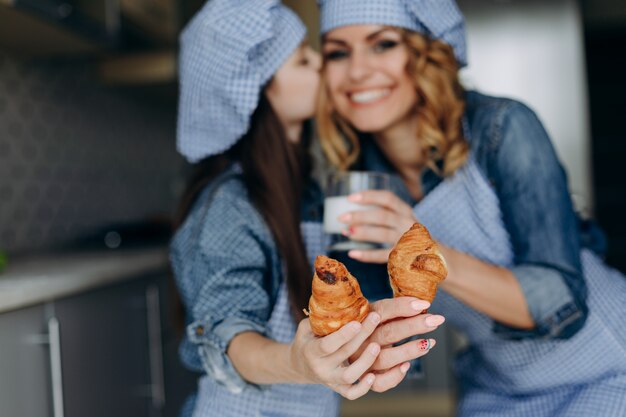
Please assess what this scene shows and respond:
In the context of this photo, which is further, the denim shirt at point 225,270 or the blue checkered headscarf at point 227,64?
the blue checkered headscarf at point 227,64

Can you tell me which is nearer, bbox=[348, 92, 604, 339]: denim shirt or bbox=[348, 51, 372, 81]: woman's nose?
bbox=[348, 92, 604, 339]: denim shirt

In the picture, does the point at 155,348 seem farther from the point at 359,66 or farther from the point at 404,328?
the point at 404,328

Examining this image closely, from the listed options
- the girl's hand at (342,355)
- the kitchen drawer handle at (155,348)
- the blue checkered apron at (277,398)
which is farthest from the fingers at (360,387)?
the kitchen drawer handle at (155,348)

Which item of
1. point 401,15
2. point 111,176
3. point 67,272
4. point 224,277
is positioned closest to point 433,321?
point 224,277

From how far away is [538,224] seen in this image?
0.90 meters

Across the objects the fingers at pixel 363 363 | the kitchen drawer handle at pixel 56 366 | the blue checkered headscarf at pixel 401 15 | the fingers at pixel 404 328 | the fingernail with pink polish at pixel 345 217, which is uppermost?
the blue checkered headscarf at pixel 401 15

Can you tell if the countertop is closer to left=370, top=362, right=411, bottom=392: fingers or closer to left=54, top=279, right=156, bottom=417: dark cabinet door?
left=54, top=279, right=156, bottom=417: dark cabinet door

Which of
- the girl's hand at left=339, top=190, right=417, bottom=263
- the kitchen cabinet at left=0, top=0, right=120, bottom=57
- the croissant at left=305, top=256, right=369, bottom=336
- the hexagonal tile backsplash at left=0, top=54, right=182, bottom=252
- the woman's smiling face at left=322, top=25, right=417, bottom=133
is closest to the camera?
the croissant at left=305, top=256, right=369, bottom=336

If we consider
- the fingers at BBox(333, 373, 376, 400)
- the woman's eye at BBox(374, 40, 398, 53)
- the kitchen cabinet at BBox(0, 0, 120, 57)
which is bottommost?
the fingers at BBox(333, 373, 376, 400)

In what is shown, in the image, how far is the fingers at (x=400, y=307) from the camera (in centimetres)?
55

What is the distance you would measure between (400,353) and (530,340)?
1.57ft

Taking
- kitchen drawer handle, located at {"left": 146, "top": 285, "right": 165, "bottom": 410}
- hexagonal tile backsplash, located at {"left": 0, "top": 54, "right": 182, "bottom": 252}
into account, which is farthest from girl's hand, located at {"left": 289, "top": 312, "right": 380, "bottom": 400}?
hexagonal tile backsplash, located at {"left": 0, "top": 54, "right": 182, "bottom": 252}

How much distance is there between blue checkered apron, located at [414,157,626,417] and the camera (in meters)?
0.95

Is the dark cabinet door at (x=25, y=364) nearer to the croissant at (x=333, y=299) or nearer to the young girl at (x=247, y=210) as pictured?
the young girl at (x=247, y=210)
